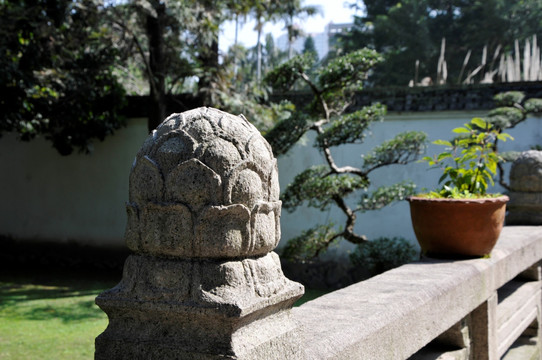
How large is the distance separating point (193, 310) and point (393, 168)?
6.62 meters

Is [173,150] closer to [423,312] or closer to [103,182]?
[423,312]

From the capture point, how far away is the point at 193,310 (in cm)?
117

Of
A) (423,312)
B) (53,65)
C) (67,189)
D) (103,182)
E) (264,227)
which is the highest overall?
(53,65)

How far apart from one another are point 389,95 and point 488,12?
1382 centimetres

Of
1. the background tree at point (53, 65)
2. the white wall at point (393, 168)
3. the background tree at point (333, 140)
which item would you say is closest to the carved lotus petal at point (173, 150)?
the background tree at point (333, 140)

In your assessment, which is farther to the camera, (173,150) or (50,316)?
(50,316)

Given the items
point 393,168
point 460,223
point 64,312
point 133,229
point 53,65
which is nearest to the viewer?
point 133,229

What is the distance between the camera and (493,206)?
279cm

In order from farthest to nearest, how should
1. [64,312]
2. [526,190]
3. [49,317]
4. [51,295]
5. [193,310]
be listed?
[51,295] < [64,312] < [49,317] < [526,190] < [193,310]

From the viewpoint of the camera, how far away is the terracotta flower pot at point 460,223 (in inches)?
108

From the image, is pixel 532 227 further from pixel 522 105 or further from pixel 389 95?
pixel 389 95

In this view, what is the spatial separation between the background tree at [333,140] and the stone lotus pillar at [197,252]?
175 inches

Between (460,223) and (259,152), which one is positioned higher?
(259,152)

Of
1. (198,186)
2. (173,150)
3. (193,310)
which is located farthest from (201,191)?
(193,310)
